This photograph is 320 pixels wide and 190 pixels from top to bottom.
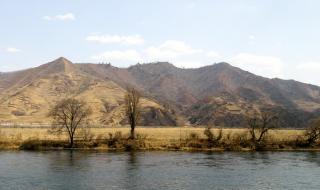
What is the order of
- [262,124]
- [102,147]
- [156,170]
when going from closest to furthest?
[156,170] → [102,147] → [262,124]

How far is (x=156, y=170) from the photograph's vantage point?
65125mm

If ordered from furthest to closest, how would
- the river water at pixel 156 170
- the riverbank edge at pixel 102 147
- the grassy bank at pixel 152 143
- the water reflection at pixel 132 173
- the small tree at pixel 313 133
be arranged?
the small tree at pixel 313 133 < the grassy bank at pixel 152 143 < the riverbank edge at pixel 102 147 < the river water at pixel 156 170 < the water reflection at pixel 132 173

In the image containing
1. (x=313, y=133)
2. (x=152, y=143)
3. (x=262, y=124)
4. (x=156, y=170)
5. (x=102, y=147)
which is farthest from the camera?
(x=262, y=124)

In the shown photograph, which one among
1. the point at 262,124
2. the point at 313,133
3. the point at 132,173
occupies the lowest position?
the point at 132,173

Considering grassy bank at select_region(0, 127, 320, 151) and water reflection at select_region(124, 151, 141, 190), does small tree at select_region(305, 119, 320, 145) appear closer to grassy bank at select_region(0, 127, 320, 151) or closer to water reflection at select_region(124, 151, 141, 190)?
grassy bank at select_region(0, 127, 320, 151)

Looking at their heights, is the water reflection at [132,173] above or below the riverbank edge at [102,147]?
below

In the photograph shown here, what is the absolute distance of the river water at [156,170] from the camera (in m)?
53.4

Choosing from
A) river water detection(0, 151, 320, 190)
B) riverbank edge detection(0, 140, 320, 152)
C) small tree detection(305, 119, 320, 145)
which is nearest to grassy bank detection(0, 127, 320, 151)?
riverbank edge detection(0, 140, 320, 152)

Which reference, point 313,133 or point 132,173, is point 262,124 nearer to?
point 313,133

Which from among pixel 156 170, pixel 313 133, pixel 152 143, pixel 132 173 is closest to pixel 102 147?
pixel 152 143

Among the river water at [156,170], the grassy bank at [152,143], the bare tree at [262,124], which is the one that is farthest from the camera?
the bare tree at [262,124]

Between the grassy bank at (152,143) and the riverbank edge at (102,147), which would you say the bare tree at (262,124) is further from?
the riverbank edge at (102,147)

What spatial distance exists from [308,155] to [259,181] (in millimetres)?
36239

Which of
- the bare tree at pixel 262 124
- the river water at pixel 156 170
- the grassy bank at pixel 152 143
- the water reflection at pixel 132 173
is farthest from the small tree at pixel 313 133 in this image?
the water reflection at pixel 132 173
